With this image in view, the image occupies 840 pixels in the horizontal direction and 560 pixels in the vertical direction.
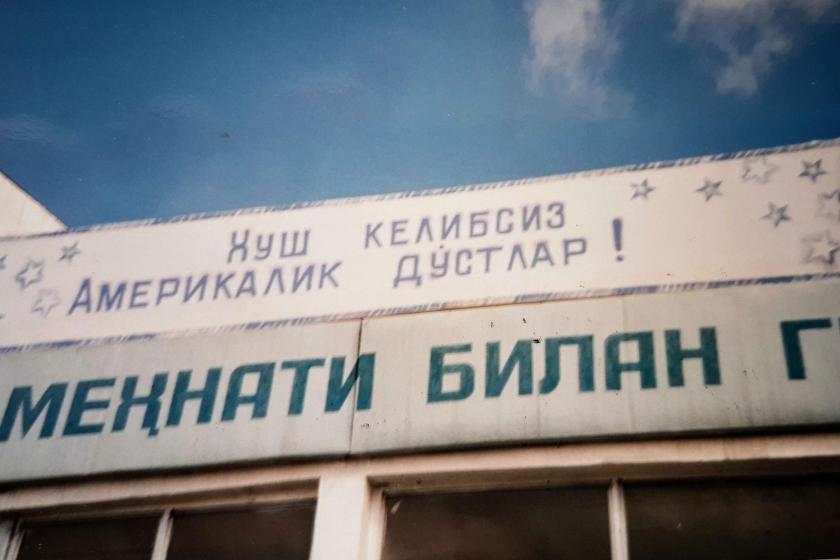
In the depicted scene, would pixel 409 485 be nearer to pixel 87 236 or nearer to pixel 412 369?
pixel 412 369

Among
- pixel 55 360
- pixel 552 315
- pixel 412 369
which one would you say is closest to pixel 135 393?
pixel 55 360

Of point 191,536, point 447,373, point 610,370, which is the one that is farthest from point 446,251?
point 191,536

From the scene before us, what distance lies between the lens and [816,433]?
4984mm

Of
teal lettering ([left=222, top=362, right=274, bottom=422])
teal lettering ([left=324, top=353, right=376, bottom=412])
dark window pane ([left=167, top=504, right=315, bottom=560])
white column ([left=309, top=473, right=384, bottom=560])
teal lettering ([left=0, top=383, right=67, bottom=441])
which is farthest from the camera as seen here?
teal lettering ([left=0, top=383, right=67, bottom=441])

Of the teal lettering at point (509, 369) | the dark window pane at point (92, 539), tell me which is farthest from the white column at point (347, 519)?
the dark window pane at point (92, 539)

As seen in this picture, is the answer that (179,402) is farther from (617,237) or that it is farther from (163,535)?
(617,237)

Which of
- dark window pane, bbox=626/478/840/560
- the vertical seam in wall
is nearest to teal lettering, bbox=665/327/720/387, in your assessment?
dark window pane, bbox=626/478/840/560

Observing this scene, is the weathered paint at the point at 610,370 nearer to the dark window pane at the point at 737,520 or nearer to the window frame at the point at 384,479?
the window frame at the point at 384,479

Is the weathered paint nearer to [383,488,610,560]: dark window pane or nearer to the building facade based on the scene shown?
the building facade

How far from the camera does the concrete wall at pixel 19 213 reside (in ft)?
24.5

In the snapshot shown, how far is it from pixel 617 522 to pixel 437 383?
1.07 m

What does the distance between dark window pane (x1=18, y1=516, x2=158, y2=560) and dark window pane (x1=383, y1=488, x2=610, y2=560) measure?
1251 millimetres

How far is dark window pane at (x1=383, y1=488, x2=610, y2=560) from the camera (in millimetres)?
5094

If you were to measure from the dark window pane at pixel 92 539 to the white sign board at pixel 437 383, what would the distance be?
0.28 meters
